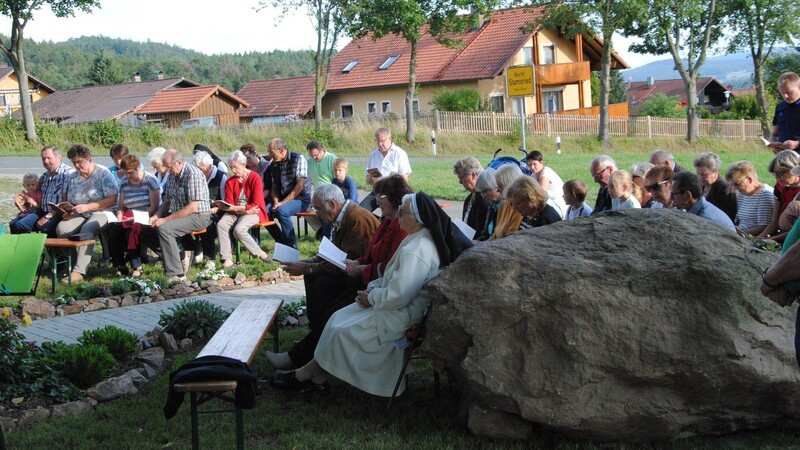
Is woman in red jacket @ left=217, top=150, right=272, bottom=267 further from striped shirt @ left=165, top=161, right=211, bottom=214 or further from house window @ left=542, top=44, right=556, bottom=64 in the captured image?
house window @ left=542, top=44, right=556, bottom=64

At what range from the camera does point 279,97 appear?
5753 centimetres

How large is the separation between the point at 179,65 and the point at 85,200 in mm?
116835

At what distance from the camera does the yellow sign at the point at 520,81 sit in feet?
49.5

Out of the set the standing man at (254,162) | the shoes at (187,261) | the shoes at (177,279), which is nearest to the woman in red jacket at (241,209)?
the shoes at (187,261)

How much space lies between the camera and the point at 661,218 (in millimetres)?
5016

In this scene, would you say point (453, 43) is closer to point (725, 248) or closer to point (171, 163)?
point (171, 163)

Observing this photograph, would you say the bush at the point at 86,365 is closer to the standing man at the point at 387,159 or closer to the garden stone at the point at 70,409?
the garden stone at the point at 70,409

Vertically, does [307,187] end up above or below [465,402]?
above

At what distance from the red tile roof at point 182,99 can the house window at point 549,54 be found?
21.8m

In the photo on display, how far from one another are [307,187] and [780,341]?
8.59m

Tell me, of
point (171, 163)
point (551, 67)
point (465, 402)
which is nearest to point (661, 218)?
point (465, 402)

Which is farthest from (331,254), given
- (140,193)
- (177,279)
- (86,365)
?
(140,193)

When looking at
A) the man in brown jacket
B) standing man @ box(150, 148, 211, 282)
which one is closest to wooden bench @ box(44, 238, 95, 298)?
standing man @ box(150, 148, 211, 282)

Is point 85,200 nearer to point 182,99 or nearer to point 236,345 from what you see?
point 236,345
